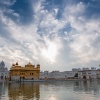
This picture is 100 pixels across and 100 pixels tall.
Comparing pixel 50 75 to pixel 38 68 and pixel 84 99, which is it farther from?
pixel 84 99

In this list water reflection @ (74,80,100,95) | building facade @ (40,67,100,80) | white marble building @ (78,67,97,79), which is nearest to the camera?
water reflection @ (74,80,100,95)

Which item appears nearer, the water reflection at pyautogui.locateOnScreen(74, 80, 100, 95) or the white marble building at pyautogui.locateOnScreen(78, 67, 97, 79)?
the water reflection at pyautogui.locateOnScreen(74, 80, 100, 95)

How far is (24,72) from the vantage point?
246 feet

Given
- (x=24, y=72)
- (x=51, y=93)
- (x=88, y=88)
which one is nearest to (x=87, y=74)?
(x=24, y=72)

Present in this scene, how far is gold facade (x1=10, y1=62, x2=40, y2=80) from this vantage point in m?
73.4

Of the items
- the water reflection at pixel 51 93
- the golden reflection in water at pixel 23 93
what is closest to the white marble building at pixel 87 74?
the water reflection at pixel 51 93

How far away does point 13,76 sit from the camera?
73188 millimetres

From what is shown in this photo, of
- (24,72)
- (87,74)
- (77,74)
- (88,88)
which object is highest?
(24,72)

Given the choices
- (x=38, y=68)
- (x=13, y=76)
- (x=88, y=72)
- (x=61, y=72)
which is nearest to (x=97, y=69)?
(x=88, y=72)

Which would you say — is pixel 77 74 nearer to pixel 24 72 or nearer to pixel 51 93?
pixel 24 72

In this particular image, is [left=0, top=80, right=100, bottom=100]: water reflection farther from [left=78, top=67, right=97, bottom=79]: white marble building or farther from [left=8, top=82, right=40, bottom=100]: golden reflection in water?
[left=78, top=67, right=97, bottom=79]: white marble building

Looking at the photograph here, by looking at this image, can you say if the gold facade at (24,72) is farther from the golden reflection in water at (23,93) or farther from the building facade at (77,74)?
the building facade at (77,74)

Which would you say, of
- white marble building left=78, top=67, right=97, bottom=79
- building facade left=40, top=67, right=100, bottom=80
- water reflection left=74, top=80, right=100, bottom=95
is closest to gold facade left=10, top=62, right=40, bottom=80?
water reflection left=74, top=80, right=100, bottom=95

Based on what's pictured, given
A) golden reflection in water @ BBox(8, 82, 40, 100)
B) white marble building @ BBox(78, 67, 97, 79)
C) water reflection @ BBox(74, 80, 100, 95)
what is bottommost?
water reflection @ BBox(74, 80, 100, 95)
